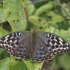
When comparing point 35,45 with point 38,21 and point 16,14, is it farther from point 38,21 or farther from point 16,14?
point 38,21

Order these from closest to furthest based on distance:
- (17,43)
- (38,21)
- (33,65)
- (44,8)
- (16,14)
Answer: (33,65), (17,43), (16,14), (38,21), (44,8)

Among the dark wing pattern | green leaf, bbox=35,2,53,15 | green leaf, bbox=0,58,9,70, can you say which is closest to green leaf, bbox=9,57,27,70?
green leaf, bbox=0,58,9,70

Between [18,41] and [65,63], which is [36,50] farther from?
[65,63]

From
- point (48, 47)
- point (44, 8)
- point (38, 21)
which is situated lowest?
point (48, 47)

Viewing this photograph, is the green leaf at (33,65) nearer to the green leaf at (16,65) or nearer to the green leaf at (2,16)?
the green leaf at (16,65)

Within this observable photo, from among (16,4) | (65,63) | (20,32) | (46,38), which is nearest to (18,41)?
(20,32)

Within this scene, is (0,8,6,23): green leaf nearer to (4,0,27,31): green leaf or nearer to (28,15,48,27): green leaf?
(4,0,27,31): green leaf

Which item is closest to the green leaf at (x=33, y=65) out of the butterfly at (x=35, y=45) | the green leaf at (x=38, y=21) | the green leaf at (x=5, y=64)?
→ the butterfly at (x=35, y=45)

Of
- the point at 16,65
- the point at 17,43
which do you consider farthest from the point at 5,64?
the point at 17,43
